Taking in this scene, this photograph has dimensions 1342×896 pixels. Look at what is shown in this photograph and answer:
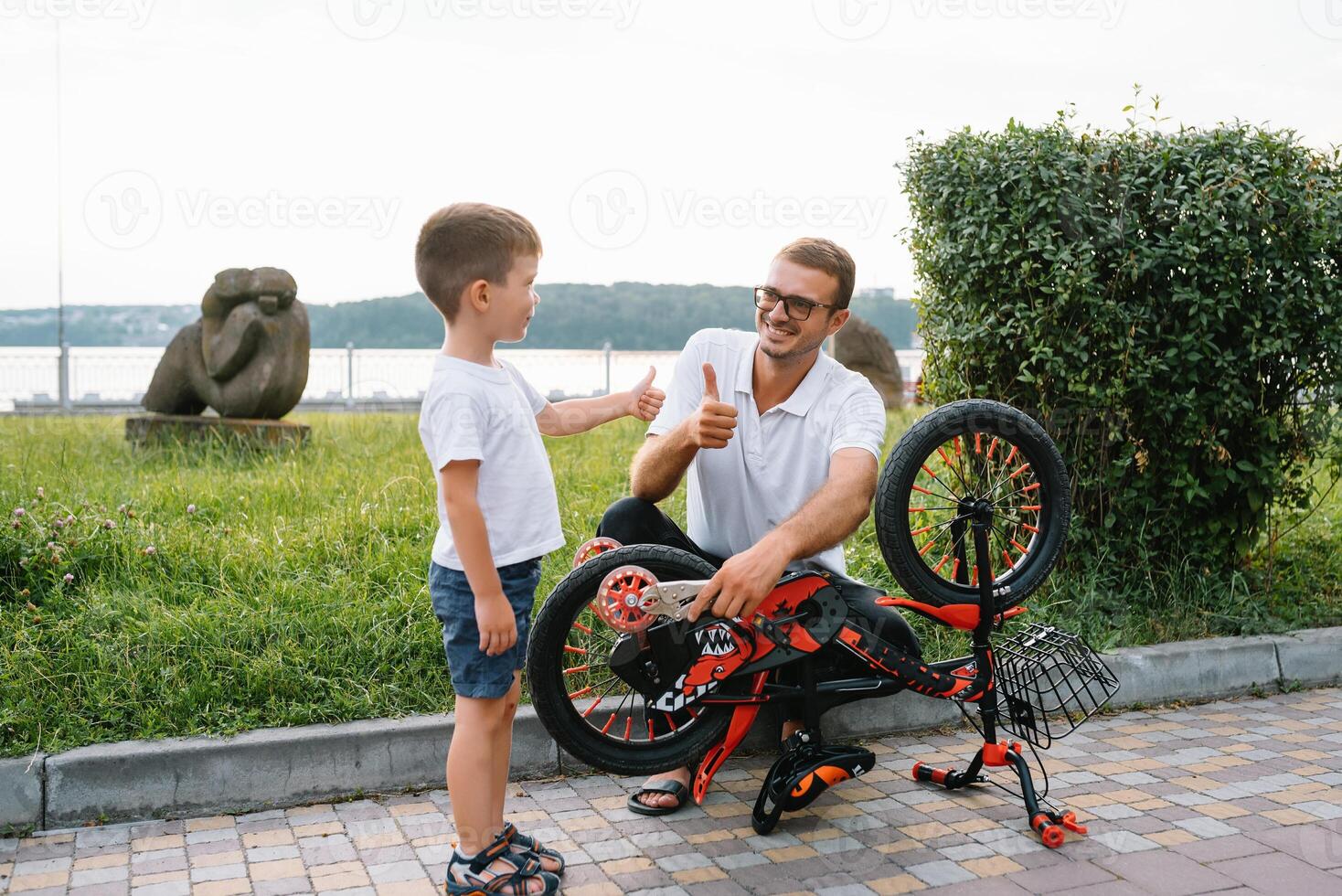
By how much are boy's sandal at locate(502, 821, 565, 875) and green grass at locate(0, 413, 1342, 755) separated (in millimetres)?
912

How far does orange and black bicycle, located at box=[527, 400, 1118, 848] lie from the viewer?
3.16 m

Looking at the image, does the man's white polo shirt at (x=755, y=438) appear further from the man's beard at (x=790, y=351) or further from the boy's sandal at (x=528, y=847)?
the boy's sandal at (x=528, y=847)

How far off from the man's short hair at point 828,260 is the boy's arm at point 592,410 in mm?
558

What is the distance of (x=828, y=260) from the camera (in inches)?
134

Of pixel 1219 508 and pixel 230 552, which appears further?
pixel 1219 508

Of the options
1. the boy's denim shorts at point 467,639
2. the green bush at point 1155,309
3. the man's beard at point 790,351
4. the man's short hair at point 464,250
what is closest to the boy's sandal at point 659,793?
the boy's denim shorts at point 467,639

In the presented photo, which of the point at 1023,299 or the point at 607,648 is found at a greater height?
the point at 1023,299

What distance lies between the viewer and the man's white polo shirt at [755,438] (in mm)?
3535

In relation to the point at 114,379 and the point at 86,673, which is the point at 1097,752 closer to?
the point at 86,673

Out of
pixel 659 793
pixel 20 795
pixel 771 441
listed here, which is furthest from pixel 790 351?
pixel 20 795

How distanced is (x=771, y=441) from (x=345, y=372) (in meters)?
22.3

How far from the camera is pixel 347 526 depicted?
5.20 m

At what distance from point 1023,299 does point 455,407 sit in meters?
3.15

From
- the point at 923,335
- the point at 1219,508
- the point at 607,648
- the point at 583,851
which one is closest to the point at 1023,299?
the point at 923,335
